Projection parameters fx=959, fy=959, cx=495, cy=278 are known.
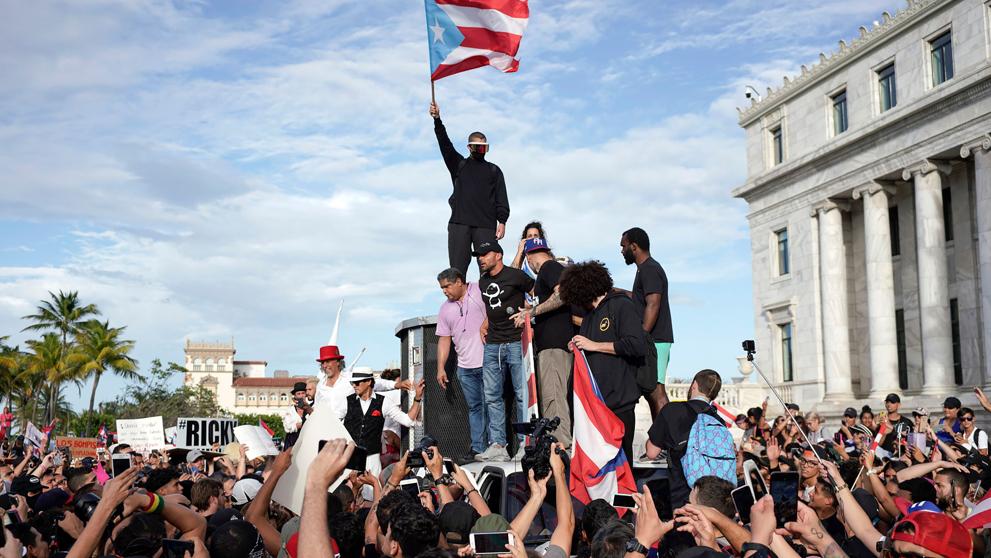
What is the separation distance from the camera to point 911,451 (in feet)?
30.9

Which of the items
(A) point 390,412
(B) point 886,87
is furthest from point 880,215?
(A) point 390,412

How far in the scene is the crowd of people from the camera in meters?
4.10

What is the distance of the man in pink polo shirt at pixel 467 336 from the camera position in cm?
981

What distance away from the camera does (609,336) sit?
24.8 feet

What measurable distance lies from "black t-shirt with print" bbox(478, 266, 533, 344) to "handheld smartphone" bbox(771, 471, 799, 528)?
5.16 metres

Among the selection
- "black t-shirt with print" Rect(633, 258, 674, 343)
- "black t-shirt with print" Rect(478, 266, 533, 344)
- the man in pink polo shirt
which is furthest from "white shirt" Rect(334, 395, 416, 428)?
"black t-shirt with print" Rect(633, 258, 674, 343)

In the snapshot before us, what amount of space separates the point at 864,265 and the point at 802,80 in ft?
26.1

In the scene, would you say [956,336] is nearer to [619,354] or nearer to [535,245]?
[535,245]

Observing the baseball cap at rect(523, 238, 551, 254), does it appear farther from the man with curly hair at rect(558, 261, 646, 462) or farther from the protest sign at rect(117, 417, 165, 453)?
the protest sign at rect(117, 417, 165, 453)

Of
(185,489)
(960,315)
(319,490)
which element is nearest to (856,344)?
(960,315)

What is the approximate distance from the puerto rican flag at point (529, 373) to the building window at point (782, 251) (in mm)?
32027

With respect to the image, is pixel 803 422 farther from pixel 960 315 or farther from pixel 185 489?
pixel 960 315

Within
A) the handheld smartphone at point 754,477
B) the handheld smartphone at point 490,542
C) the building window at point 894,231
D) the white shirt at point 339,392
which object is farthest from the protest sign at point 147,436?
the building window at point 894,231

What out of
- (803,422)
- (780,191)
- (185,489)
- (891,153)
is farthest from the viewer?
(780,191)
